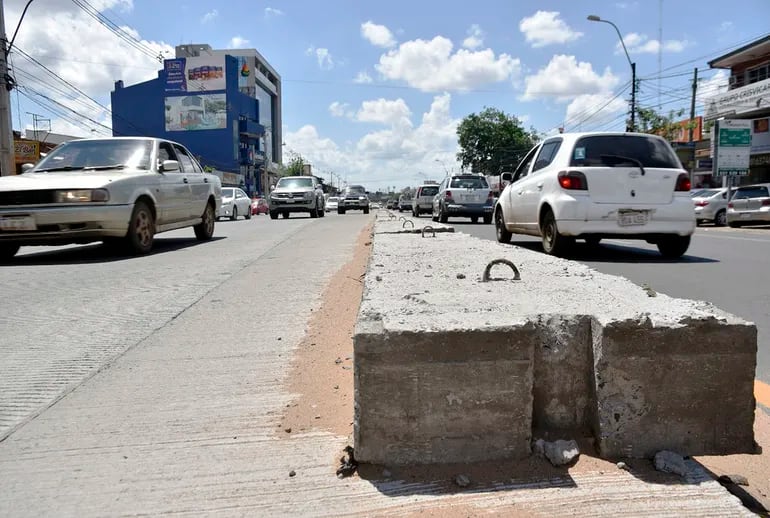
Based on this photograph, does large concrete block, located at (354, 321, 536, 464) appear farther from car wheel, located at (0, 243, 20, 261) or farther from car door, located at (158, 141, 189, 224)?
car wheel, located at (0, 243, 20, 261)

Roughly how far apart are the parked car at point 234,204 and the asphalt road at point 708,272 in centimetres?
1654

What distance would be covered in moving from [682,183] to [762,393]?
5262mm

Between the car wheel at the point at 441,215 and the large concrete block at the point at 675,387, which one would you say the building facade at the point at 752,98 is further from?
the large concrete block at the point at 675,387

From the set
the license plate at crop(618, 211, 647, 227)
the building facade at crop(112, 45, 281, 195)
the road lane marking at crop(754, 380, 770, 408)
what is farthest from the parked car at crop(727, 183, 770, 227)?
the building facade at crop(112, 45, 281, 195)

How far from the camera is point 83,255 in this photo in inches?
357

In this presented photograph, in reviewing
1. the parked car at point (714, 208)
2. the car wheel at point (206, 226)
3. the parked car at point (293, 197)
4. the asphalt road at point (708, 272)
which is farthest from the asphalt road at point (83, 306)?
the parked car at point (714, 208)

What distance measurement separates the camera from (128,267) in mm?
7559

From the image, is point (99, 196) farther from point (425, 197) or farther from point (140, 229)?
point (425, 197)

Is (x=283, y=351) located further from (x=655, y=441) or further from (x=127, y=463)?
(x=655, y=441)

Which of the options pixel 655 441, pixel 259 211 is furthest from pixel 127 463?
pixel 259 211

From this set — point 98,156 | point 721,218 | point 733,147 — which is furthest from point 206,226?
point 733,147

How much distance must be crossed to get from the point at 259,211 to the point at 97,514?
41498mm

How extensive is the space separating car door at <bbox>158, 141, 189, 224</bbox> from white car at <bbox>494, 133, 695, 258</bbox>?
18.6ft

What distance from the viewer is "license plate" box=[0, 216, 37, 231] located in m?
7.82
